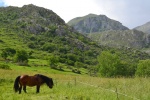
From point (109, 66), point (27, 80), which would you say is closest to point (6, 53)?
point (109, 66)

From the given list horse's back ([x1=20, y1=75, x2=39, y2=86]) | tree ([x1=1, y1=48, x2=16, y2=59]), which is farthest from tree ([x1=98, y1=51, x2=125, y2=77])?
horse's back ([x1=20, y1=75, x2=39, y2=86])

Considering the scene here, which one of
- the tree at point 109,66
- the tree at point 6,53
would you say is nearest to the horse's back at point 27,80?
the tree at point 109,66

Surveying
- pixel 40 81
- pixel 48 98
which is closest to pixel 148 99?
pixel 48 98

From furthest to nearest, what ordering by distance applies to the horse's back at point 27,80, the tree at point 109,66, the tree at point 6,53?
the tree at point 6,53 → the tree at point 109,66 → the horse's back at point 27,80

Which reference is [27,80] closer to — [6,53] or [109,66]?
[109,66]

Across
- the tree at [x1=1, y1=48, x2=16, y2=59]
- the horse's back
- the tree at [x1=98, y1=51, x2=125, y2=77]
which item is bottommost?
the tree at [x1=98, y1=51, x2=125, y2=77]

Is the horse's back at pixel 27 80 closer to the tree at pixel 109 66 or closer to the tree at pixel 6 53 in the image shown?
the tree at pixel 109 66

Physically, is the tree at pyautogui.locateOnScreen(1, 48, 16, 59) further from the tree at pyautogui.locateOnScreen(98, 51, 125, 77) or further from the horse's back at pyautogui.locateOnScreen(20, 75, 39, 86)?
the horse's back at pyautogui.locateOnScreen(20, 75, 39, 86)

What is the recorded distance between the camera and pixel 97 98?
50.0 feet

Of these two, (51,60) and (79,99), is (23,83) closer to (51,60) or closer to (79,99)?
(79,99)

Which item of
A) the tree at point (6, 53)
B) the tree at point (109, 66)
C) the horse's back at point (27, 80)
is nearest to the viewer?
the horse's back at point (27, 80)

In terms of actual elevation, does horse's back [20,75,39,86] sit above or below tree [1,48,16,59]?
above

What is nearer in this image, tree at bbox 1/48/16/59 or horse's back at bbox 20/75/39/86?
horse's back at bbox 20/75/39/86

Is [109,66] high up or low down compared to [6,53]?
down
